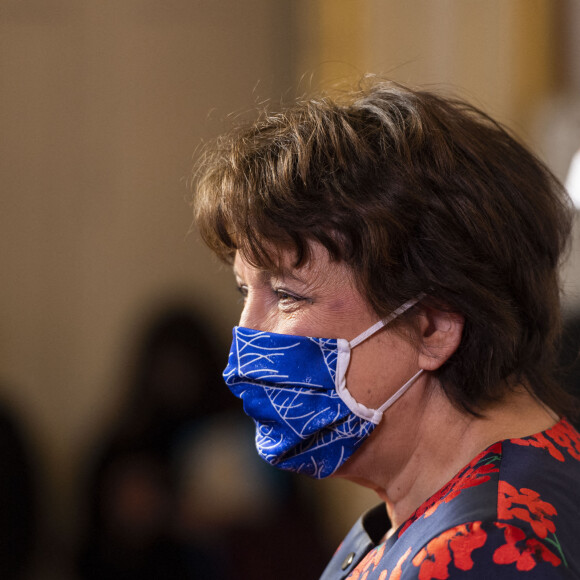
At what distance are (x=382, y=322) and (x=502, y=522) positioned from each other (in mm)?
425

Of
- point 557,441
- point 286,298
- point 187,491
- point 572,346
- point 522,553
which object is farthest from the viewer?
point 187,491

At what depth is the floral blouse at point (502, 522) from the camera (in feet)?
3.20

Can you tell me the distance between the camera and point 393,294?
4.35 feet

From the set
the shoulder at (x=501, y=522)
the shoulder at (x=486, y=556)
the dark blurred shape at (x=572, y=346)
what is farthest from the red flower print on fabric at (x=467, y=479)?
the dark blurred shape at (x=572, y=346)

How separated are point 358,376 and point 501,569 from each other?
0.46 metres

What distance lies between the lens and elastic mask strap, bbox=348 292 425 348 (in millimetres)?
1336

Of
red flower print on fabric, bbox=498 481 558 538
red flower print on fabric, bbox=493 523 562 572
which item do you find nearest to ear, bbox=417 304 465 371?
red flower print on fabric, bbox=498 481 558 538

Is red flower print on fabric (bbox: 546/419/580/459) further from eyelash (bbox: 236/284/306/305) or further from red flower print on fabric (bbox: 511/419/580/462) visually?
eyelash (bbox: 236/284/306/305)

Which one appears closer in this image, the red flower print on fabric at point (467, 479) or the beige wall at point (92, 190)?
the red flower print on fabric at point (467, 479)

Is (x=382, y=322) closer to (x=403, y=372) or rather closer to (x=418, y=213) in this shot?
(x=403, y=372)

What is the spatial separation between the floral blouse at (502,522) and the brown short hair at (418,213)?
0.50 feet

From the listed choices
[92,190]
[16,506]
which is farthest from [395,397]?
[92,190]

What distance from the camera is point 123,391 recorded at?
4.00 metres

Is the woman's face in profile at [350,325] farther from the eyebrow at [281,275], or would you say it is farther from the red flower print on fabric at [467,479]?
the red flower print on fabric at [467,479]
